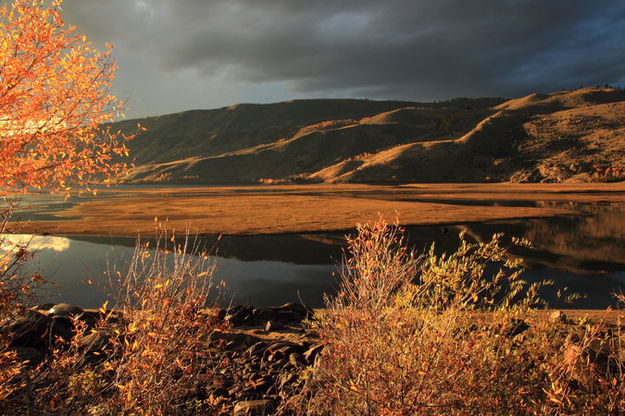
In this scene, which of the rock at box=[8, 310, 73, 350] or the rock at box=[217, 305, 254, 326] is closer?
the rock at box=[8, 310, 73, 350]

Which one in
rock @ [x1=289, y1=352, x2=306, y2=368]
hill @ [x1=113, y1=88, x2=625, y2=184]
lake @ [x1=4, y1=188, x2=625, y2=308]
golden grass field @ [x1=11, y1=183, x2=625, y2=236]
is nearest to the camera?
rock @ [x1=289, y1=352, x2=306, y2=368]

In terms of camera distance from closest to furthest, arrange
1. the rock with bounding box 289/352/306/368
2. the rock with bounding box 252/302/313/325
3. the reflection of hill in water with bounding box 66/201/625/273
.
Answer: the rock with bounding box 289/352/306/368, the rock with bounding box 252/302/313/325, the reflection of hill in water with bounding box 66/201/625/273

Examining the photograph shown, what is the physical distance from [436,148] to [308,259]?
68555mm

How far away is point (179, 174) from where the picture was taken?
109 metres

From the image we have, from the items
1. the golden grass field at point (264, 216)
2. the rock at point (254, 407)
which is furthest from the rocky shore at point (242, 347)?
the golden grass field at point (264, 216)

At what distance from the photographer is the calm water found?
532 inches

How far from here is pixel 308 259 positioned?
1833cm

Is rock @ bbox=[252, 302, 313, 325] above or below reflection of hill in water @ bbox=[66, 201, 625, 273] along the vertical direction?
above

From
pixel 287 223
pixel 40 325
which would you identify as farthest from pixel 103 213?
pixel 40 325

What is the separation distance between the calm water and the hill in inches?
1723

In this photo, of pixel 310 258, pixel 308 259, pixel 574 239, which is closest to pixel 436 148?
pixel 574 239

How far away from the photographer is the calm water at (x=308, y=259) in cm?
1352

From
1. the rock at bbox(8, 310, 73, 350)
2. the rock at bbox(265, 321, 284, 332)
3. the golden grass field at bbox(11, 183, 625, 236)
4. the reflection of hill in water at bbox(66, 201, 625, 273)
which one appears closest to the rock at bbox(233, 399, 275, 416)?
the rock at bbox(265, 321, 284, 332)

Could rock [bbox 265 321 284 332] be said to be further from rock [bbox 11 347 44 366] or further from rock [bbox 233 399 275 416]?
rock [bbox 11 347 44 366]
